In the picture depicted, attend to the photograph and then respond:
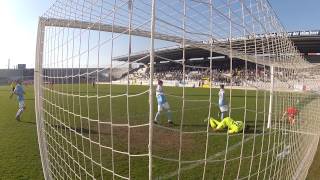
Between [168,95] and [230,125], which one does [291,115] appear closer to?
[230,125]

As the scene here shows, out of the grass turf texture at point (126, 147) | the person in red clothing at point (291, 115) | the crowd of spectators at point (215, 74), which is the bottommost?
the grass turf texture at point (126, 147)

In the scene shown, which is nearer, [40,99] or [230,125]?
[40,99]

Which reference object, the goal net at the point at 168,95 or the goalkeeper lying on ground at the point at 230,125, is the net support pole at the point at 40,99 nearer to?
the goal net at the point at 168,95

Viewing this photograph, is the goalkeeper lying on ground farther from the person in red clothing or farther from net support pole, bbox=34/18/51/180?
net support pole, bbox=34/18/51/180

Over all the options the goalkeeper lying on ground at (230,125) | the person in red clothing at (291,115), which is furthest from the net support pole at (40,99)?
the goalkeeper lying on ground at (230,125)

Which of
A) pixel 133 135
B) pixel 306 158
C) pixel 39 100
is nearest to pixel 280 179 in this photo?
pixel 306 158

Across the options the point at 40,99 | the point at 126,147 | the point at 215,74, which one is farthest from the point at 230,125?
the point at 215,74

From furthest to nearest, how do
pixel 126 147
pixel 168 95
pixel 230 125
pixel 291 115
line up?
1. pixel 230 125
2. pixel 126 147
3. pixel 291 115
4. pixel 168 95

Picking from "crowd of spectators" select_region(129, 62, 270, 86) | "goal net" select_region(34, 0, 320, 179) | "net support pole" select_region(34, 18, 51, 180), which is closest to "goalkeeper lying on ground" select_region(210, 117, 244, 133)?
"goal net" select_region(34, 0, 320, 179)

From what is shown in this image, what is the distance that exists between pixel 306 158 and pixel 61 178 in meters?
4.57

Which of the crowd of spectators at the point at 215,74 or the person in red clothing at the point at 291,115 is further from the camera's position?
the person in red clothing at the point at 291,115

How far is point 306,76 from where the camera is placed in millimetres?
11305

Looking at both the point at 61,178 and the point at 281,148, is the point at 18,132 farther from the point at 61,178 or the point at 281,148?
the point at 281,148

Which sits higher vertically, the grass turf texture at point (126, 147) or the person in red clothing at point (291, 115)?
the person in red clothing at point (291, 115)
